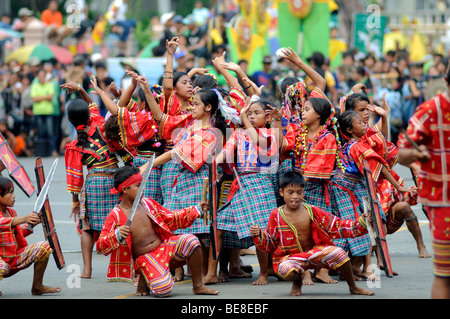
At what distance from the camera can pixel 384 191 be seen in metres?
8.12

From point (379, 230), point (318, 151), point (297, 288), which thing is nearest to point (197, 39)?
point (318, 151)

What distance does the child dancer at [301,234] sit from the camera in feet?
21.3

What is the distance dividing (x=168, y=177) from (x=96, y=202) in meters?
0.75

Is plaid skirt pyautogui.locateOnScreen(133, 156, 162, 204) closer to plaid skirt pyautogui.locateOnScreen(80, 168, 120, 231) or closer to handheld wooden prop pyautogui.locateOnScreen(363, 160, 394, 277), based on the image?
plaid skirt pyautogui.locateOnScreen(80, 168, 120, 231)

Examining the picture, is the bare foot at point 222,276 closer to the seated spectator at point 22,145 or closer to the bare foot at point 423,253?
the bare foot at point 423,253

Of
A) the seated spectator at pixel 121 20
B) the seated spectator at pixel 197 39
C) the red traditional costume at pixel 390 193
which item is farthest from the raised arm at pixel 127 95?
the seated spectator at pixel 121 20

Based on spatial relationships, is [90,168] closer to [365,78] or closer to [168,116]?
[168,116]

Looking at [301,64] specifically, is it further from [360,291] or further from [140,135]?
[360,291]

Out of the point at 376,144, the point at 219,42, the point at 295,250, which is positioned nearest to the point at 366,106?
the point at 376,144

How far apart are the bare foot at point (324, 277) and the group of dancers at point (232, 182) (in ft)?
0.04

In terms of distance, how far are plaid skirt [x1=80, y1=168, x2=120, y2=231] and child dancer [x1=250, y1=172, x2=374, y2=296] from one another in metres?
1.78

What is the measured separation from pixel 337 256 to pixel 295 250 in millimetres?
391

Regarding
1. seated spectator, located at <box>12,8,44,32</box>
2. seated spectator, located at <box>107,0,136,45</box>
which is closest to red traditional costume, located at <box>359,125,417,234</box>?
seated spectator, located at <box>107,0,136,45</box>

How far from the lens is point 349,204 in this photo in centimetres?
Answer: 736
